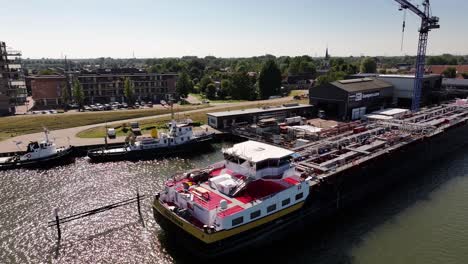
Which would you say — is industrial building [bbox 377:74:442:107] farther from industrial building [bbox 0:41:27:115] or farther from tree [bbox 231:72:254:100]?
industrial building [bbox 0:41:27:115]

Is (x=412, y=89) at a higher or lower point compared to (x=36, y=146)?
higher

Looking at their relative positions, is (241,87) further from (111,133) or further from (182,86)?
(111,133)

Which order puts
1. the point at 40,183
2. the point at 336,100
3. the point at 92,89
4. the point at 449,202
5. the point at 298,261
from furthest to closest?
the point at 92,89 → the point at 336,100 → the point at 40,183 → the point at 449,202 → the point at 298,261

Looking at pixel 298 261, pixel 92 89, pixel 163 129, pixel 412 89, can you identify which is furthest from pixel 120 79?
pixel 298 261

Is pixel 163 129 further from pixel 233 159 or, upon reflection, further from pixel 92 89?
pixel 92 89

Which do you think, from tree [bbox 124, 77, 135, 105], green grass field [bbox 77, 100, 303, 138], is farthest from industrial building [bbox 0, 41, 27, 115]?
green grass field [bbox 77, 100, 303, 138]

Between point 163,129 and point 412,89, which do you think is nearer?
point 163,129

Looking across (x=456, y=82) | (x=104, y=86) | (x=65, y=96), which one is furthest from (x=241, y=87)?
(x=456, y=82)
